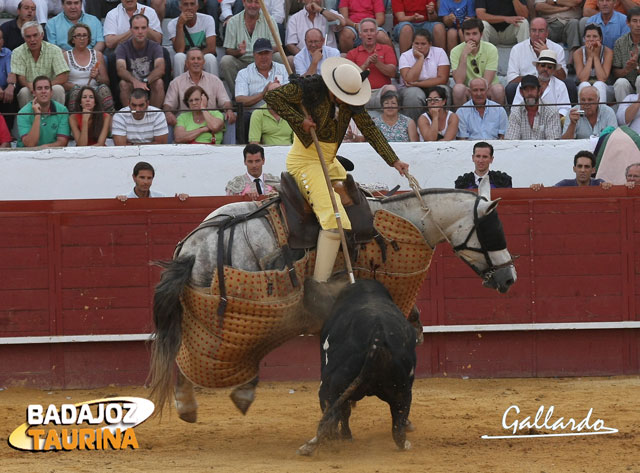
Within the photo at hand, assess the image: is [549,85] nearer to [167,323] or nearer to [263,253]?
[263,253]

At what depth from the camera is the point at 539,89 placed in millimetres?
10219

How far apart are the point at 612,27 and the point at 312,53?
2.91 m

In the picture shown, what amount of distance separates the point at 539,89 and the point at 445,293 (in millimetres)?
2206

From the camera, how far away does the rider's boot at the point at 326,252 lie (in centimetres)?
638

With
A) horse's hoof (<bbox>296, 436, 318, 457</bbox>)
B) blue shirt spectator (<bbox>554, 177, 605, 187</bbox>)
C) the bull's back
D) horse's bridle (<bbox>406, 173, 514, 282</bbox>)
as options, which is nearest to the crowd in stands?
blue shirt spectator (<bbox>554, 177, 605, 187</bbox>)

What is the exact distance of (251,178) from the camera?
30.1 feet

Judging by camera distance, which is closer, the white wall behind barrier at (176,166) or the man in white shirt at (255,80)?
the white wall behind barrier at (176,166)

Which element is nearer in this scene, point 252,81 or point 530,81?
point 530,81

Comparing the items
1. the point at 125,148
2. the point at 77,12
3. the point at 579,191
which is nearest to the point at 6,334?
the point at 125,148

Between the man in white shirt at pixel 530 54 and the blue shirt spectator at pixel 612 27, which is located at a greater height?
the blue shirt spectator at pixel 612 27

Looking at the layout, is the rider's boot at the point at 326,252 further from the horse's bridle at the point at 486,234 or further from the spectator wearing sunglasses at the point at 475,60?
the spectator wearing sunglasses at the point at 475,60

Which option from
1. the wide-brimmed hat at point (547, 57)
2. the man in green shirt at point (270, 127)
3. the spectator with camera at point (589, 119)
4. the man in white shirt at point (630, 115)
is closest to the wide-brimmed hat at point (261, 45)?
the man in green shirt at point (270, 127)

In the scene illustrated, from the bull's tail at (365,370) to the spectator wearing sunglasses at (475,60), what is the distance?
524 centimetres

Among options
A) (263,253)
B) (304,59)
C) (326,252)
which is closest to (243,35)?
(304,59)
